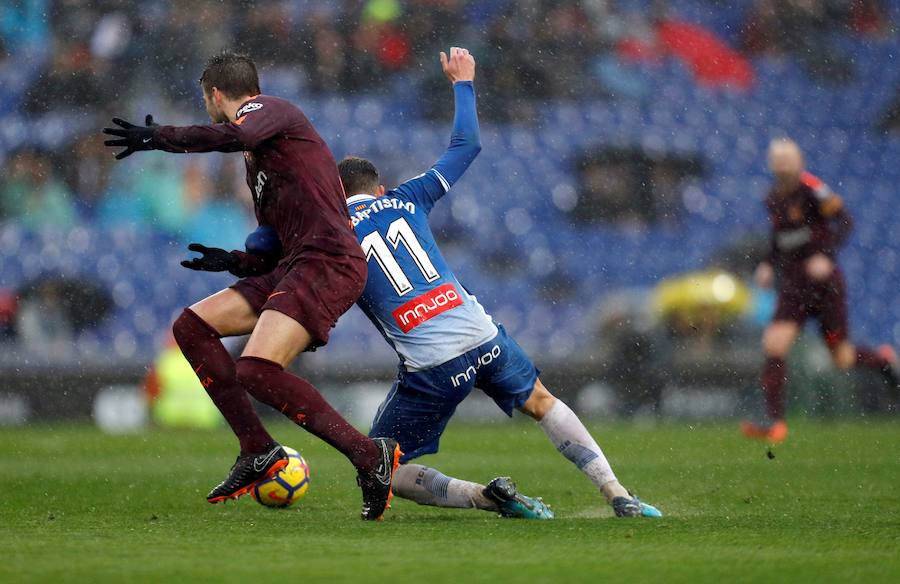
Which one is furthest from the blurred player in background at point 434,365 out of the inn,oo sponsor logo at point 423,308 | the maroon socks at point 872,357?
the maroon socks at point 872,357

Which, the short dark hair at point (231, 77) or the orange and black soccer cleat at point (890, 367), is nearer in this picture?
the short dark hair at point (231, 77)

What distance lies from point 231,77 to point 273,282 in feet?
2.74

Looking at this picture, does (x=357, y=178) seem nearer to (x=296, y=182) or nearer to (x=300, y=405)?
(x=296, y=182)

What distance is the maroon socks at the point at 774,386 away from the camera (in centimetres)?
983

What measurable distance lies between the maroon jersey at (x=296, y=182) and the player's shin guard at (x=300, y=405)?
0.48 metres

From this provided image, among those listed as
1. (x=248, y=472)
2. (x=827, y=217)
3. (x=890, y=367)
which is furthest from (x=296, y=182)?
(x=890, y=367)

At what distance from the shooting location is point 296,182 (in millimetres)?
5180

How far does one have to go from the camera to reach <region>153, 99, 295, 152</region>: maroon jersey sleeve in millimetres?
4777

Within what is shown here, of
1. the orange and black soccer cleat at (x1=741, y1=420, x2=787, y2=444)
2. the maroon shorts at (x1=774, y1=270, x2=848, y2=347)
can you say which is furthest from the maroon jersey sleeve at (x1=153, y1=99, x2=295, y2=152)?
the maroon shorts at (x1=774, y1=270, x2=848, y2=347)

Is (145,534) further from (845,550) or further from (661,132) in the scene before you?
(661,132)

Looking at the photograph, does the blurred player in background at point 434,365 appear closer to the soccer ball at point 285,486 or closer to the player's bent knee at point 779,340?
the soccer ball at point 285,486

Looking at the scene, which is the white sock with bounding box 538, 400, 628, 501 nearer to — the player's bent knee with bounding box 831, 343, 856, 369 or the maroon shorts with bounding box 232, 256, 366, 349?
the maroon shorts with bounding box 232, 256, 366, 349

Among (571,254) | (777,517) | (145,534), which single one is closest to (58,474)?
(145,534)

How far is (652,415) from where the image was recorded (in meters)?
12.4
